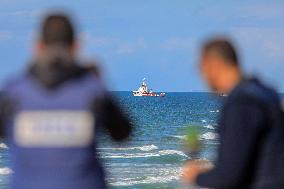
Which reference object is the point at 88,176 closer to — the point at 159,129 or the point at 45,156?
the point at 45,156

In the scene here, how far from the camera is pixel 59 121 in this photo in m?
3.82

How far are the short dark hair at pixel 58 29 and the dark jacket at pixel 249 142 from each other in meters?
0.76

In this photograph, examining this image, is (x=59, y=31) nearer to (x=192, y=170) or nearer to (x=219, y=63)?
(x=219, y=63)

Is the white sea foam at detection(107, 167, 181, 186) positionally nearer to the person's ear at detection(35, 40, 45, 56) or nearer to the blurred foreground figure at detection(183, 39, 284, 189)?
the blurred foreground figure at detection(183, 39, 284, 189)

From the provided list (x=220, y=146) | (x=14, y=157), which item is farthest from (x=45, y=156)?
(x=220, y=146)

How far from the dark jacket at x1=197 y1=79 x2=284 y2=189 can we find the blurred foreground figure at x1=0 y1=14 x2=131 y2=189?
46 centimetres

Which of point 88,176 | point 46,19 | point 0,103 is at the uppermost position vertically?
point 46,19

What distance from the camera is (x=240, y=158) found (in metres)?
→ 4.07

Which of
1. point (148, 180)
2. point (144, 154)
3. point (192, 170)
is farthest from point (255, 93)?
point (144, 154)

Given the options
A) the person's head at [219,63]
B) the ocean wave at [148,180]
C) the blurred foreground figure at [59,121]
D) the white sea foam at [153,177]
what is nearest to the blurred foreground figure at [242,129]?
the person's head at [219,63]

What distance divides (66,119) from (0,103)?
28 cm

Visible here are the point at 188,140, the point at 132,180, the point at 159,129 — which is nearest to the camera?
the point at 188,140

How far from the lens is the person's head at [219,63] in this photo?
13.6 ft

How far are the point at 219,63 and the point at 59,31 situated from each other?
749mm
